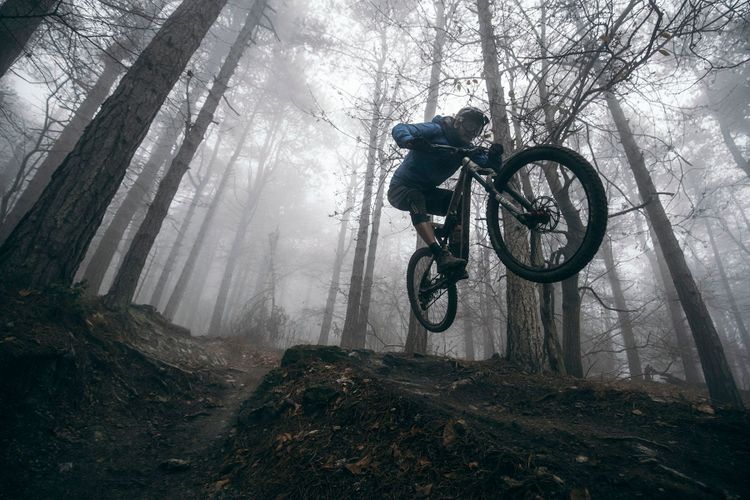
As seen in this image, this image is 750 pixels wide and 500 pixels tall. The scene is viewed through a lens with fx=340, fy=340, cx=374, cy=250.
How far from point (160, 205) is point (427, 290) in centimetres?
587

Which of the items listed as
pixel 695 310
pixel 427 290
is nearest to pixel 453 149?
pixel 427 290

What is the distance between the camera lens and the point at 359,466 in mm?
2482

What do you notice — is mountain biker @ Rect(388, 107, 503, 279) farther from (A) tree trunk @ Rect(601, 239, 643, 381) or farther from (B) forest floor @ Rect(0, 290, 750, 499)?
(A) tree trunk @ Rect(601, 239, 643, 381)

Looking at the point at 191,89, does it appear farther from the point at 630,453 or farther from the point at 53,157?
the point at 630,453

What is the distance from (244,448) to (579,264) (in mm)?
3361

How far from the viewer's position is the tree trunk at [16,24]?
5.06m

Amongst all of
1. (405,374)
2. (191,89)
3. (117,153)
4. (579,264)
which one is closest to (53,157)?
(191,89)

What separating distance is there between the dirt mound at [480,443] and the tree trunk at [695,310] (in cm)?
577

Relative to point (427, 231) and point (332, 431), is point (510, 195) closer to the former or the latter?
point (427, 231)

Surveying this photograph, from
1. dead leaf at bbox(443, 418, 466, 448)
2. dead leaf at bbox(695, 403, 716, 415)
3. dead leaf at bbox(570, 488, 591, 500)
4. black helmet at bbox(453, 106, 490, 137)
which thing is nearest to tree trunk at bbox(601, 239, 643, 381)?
dead leaf at bbox(695, 403, 716, 415)

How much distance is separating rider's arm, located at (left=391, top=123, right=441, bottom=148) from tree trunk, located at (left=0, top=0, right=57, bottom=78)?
18.2 feet

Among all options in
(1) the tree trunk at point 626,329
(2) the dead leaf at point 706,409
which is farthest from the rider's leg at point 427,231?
(1) the tree trunk at point 626,329

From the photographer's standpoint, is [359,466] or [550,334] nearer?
[359,466]

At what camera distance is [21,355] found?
3025 mm
